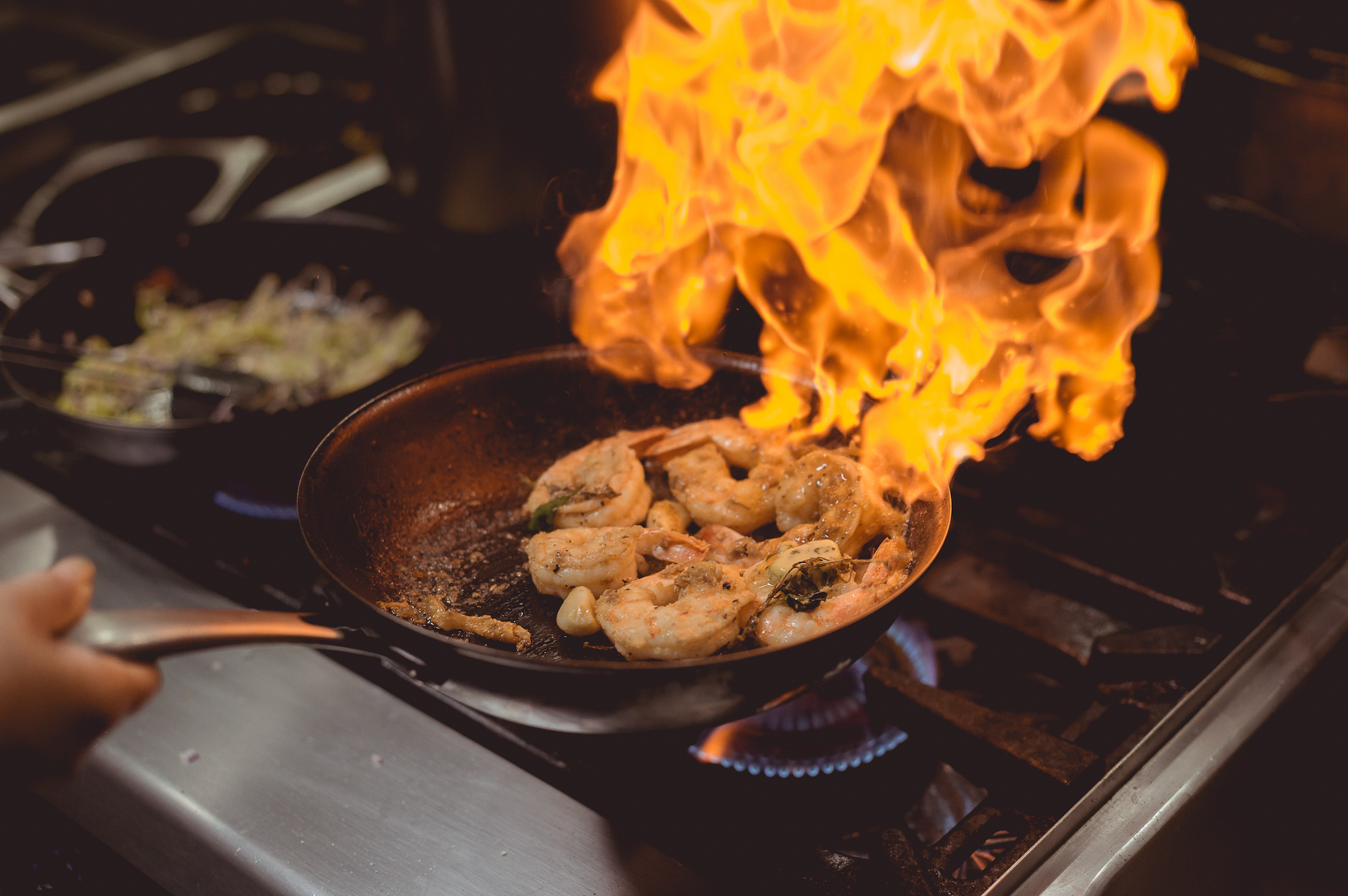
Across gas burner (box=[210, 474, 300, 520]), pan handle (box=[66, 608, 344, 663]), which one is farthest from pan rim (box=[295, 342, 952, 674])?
gas burner (box=[210, 474, 300, 520])

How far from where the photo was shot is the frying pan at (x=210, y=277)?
267 cm

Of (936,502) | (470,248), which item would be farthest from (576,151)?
(936,502)

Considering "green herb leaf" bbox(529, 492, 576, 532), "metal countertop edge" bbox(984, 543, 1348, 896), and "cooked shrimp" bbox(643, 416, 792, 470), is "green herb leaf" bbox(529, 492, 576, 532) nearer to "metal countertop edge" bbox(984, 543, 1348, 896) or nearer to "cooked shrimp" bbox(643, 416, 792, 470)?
"cooked shrimp" bbox(643, 416, 792, 470)

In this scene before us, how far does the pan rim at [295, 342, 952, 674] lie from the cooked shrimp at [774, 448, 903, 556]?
132 millimetres

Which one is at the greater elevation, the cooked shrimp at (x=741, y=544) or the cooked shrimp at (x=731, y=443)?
the cooked shrimp at (x=731, y=443)

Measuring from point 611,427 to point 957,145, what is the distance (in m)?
1.49

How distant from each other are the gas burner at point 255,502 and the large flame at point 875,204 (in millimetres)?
1090

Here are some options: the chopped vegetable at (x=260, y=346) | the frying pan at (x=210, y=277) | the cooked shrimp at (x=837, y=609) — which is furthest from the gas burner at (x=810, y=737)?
the chopped vegetable at (x=260, y=346)

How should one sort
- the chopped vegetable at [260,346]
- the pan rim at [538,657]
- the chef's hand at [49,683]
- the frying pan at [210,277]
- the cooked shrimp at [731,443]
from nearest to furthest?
the chef's hand at [49,683] → the pan rim at [538,657] → the cooked shrimp at [731,443] → the frying pan at [210,277] → the chopped vegetable at [260,346]

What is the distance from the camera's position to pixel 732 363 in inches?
100.0

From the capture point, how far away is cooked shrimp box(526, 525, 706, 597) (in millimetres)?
1949

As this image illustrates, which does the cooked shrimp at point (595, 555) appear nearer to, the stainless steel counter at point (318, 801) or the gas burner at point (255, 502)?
the stainless steel counter at point (318, 801)

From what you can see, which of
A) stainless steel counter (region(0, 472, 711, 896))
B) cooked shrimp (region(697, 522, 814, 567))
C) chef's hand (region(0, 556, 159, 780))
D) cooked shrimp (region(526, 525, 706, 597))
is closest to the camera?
chef's hand (region(0, 556, 159, 780))

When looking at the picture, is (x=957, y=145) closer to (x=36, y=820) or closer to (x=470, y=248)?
(x=470, y=248)
